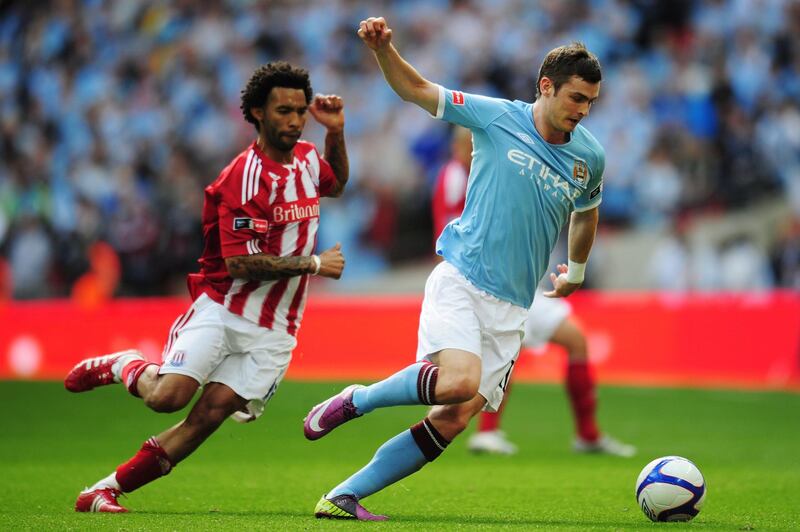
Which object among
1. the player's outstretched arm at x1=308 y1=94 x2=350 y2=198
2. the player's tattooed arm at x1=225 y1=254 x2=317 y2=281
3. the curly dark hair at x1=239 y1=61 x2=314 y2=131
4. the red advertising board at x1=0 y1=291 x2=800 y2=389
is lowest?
the red advertising board at x1=0 y1=291 x2=800 y2=389

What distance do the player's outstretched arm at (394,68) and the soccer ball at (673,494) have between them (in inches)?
88.8

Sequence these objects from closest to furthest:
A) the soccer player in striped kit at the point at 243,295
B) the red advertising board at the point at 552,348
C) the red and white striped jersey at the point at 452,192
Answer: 1. the soccer player in striped kit at the point at 243,295
2. the red and white striped jersey at the point at 452,192
3. the red advertising board at the point at 552,348

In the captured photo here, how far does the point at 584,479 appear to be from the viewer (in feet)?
28.1

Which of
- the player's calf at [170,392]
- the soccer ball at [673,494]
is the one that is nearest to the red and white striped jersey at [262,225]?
the player's calf at [170,392]

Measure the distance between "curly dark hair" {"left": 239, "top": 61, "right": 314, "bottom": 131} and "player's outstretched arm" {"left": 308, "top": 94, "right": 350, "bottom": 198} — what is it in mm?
184

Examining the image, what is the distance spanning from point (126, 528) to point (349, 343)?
1073 centimetres

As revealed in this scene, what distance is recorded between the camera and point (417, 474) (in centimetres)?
899

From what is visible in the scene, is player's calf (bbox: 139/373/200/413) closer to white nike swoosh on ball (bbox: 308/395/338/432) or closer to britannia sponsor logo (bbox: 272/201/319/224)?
white nike swoosh on ball (bbox: 308/395/338/432)

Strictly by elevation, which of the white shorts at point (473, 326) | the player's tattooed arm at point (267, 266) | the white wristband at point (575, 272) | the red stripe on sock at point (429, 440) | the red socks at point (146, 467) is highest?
the player's tattooed arm at point (267, 266)

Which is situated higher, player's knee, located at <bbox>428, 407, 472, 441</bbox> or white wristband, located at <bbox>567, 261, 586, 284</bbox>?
white wristband, located at <bbox>567, 261, 586, 284</bbox>

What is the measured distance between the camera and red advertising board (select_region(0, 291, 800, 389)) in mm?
15266

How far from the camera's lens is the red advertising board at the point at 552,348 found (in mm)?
15266

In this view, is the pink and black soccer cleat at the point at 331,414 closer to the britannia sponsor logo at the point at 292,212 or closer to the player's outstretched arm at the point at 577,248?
the britannia sponsor logo at the point at 292,212

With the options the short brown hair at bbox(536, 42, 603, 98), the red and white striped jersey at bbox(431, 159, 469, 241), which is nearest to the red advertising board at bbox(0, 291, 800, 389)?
the red and white striped jersey at bbox(431, 159, 469, 241)
